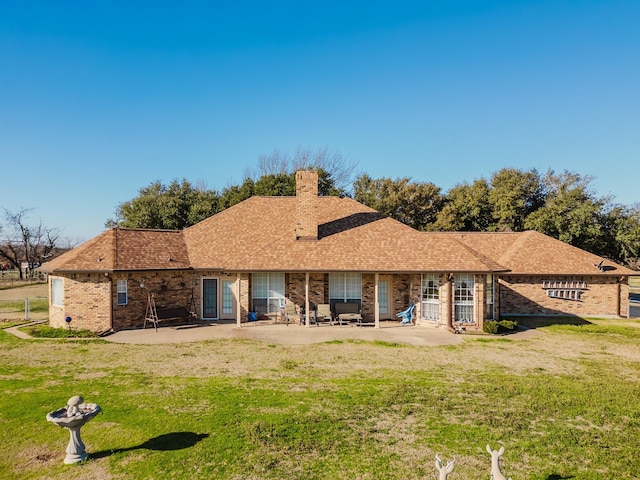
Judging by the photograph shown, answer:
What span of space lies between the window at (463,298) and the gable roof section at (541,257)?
477 cm

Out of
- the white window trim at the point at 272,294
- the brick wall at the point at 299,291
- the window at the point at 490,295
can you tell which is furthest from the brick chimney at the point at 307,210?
the window at the point at 490,295

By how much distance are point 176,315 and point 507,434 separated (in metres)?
14.7

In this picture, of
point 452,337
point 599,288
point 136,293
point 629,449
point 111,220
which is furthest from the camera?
point 111,220

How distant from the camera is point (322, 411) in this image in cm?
850

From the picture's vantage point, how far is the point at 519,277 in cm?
2264

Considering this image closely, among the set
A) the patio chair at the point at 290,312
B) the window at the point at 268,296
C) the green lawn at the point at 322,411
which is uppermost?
the window at the point at 268,296

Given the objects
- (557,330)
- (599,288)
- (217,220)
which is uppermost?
(217,220)

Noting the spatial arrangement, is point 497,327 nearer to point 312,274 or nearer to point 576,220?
point 312,274

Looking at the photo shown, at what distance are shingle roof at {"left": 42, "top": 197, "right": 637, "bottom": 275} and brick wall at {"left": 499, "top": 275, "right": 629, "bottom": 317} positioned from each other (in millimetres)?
642

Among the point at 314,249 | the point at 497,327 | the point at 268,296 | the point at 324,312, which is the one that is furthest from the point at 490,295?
the point at 268,296

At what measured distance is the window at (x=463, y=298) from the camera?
58.2 feet

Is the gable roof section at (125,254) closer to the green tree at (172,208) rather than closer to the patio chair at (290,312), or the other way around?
the patio chair at (290,312)

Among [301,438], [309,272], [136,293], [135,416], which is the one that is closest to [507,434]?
[301,438]

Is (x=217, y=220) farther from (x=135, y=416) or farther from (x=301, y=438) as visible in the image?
Result: (x=301, y=438)
